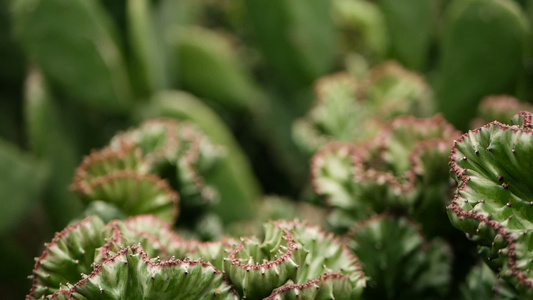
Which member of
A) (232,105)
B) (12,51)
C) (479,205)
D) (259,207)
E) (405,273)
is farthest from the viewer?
(232,105)

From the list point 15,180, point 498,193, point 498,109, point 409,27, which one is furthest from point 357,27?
point 498,193

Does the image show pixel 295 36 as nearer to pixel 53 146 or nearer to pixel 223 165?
pixel 223 165

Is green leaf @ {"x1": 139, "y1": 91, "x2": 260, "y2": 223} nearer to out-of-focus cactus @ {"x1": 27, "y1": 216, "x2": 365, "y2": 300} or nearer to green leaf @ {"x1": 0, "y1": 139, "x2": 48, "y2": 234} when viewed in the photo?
green leaf @ {"x1": 0, "y1": 139, "x2": 48, "y2": 234}

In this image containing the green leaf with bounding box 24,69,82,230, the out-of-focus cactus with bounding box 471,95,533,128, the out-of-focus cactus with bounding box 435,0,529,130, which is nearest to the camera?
the out-of-focus cactus with bounding box 471,95,533,128

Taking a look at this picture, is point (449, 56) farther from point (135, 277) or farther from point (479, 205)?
point (135, 277)

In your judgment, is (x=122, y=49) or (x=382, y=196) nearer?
(x=382, y=196)

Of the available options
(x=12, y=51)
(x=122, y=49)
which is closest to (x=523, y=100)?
(x=122, y=49)

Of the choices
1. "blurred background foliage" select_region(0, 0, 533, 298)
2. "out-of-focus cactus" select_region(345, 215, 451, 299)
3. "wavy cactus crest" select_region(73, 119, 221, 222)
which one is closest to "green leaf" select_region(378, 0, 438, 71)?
"blurred background foliage" select_region(0, 0, 533, 298)
